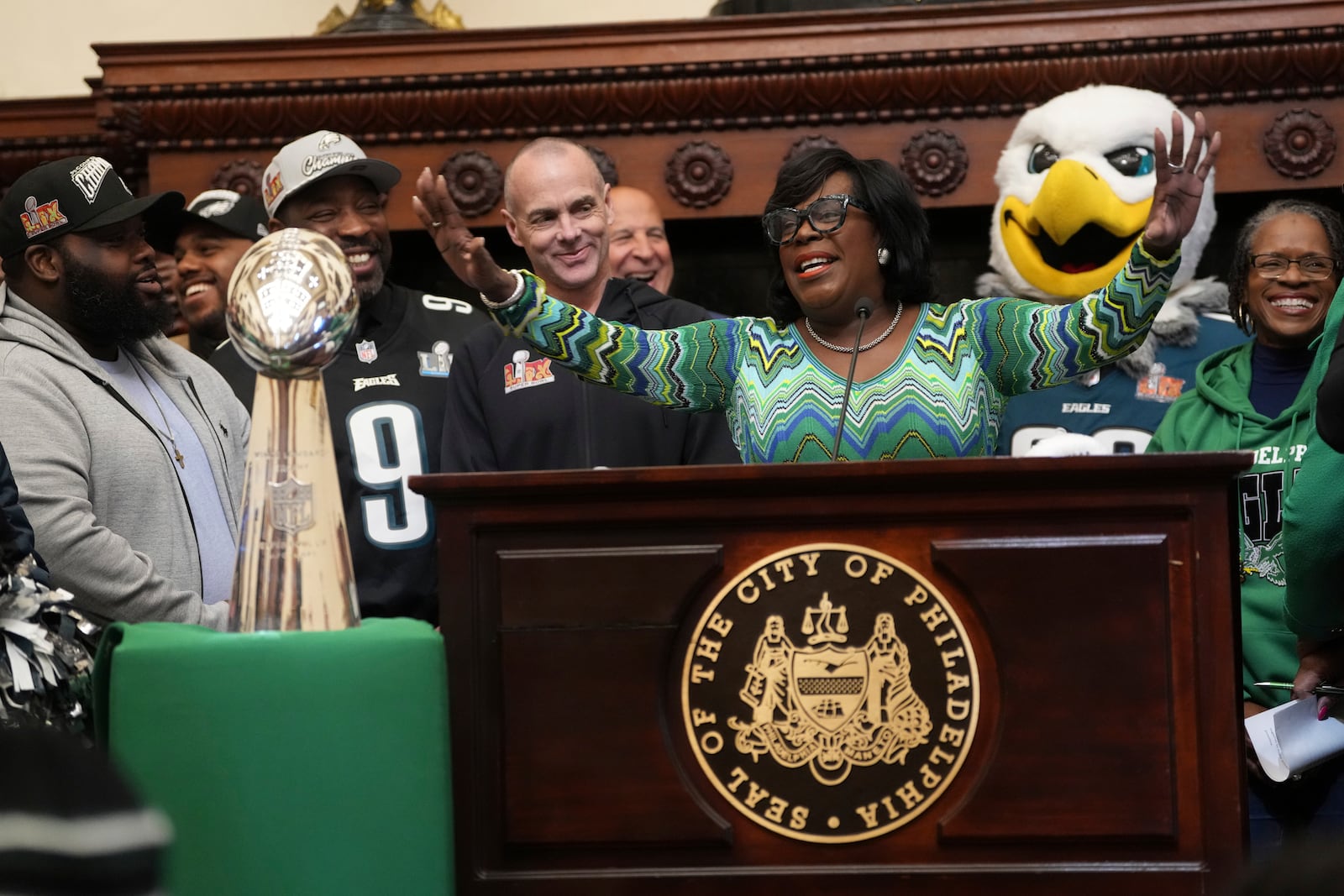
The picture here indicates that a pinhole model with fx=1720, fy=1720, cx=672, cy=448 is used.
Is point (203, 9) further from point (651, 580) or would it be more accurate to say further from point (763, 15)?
point (651, 580)

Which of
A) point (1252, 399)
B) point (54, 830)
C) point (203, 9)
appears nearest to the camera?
point (54, 830)

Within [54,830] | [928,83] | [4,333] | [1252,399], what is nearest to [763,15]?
[928,83]

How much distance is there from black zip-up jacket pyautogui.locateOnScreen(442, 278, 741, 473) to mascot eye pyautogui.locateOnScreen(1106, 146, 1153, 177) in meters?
1.45

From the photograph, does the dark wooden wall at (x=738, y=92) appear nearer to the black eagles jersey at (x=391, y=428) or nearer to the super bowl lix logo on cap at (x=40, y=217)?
the black eagles jersey at (x=391, y=428)

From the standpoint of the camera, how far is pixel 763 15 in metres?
4.56

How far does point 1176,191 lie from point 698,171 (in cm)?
234

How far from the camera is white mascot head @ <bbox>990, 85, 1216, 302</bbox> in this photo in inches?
165

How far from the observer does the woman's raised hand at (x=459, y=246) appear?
259 centimetres

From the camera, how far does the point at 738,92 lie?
4.61 metres

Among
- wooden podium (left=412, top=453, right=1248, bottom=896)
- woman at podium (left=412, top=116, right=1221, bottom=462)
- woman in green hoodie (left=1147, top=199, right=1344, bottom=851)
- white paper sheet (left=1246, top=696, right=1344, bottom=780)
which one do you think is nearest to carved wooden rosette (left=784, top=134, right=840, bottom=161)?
woman in green hoodie (left=1147, top=199, right=1344, bottom=851)

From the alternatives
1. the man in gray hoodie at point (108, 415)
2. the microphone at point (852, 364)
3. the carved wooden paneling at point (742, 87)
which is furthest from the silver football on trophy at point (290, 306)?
the carved wooden paneling at point (742, 87)

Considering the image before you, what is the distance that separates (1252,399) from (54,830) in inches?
111

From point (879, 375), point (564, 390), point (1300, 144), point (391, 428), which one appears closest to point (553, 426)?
point (564, 390)

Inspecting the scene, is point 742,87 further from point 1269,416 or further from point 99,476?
point 99,476
